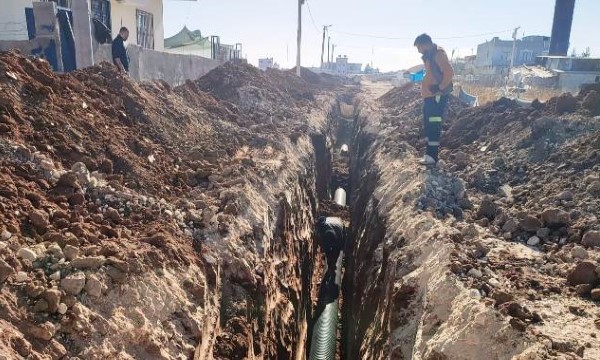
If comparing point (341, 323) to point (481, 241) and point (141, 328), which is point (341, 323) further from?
point (141, 328)

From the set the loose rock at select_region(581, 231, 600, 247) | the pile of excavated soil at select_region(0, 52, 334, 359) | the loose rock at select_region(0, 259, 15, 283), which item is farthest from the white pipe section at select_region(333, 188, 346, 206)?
the loose rock at select_region(0, 259, 15, 283)

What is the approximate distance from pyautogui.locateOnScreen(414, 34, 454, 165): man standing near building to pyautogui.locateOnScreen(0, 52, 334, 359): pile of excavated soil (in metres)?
2.32

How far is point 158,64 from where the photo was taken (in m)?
11.8

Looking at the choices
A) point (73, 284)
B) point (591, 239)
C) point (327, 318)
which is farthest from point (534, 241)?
point (73, 284)

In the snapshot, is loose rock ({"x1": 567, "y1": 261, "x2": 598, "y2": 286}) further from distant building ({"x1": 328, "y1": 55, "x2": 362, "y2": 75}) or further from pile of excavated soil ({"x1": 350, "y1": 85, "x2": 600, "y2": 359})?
distant building ({"x1": 328, "y1": 55, "x2": 362, "y2": 75})

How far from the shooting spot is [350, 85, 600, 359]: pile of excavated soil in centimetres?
302

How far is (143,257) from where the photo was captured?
11.0 feet

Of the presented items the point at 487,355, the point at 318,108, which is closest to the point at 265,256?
the point at 487,355

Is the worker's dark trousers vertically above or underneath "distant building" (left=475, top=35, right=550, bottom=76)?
underneath

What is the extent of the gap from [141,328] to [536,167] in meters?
5.65

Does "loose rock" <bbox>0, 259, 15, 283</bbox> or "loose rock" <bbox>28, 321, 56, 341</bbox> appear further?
"loose rock" <bbox>0, 259, 15, 283</bbox>

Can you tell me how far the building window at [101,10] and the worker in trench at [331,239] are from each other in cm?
1055

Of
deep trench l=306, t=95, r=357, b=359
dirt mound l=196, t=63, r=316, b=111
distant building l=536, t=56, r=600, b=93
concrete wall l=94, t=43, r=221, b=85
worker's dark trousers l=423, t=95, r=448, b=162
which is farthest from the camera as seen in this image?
distant building l=536, t=56, r=600, b=93

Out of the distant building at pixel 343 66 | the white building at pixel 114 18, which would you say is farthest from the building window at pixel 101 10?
the distant building at pixel 343 66
